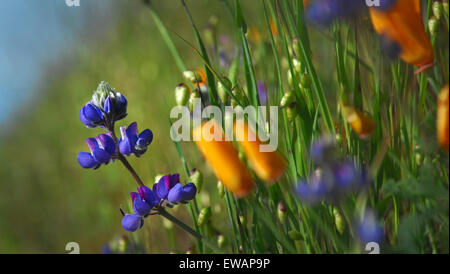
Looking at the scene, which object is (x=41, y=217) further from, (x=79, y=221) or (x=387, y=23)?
(x=387, y=23)

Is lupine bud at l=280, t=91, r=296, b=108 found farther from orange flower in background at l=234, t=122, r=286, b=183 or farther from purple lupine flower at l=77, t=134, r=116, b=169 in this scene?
purple lupine flower at l=77, t=134, r=116, b=169

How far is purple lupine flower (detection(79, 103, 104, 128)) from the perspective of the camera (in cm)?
53

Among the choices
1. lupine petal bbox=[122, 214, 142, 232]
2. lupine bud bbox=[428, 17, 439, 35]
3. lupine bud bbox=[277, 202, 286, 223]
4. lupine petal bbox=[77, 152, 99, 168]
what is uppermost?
lupine bud bbox=[428, 17, 439, 35]

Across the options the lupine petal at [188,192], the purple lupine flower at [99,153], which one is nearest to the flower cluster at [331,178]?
the lupine petal at [188,192]

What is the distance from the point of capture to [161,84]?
1529mm

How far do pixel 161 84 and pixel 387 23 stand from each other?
1.16m

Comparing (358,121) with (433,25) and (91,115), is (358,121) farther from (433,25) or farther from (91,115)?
(91,115)

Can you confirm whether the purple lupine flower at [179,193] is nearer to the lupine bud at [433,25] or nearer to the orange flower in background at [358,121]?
the orange flower in background at [358,121]

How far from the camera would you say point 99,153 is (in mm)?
527

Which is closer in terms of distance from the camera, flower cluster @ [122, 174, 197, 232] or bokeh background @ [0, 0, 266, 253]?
flower cluster @ [122, 174, 197, 232]

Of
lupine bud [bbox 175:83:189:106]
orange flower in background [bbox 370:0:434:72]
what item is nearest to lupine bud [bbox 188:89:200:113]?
lupine bud [bbox 175:83:189:106]

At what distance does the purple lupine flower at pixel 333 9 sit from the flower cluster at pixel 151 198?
0.24 m

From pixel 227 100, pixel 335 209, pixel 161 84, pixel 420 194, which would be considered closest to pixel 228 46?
pixel 161 84

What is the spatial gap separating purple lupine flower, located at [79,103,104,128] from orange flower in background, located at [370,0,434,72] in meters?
0.32
